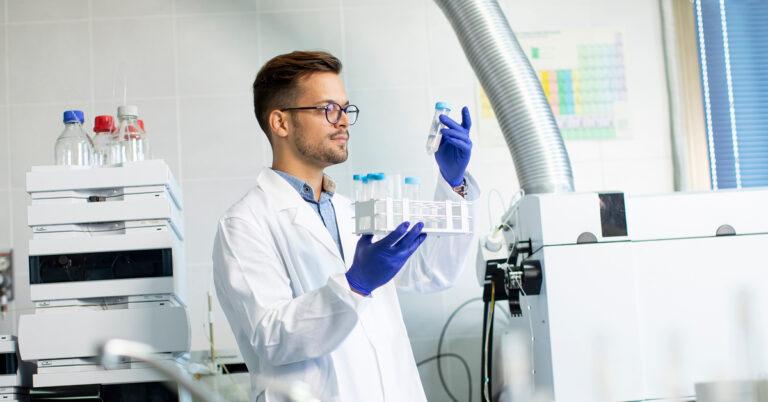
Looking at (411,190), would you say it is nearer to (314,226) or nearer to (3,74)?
(314,226)

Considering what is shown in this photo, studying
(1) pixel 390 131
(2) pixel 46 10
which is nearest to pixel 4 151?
(2) pixel 46 10

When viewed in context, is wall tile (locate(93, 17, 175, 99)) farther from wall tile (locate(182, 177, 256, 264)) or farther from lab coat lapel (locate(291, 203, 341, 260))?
lab coat lapel (locate(291, 203, 341, 260))

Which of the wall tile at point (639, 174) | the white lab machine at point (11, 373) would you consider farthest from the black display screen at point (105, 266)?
the wall tile at point (639, 174)

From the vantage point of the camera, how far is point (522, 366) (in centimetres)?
237

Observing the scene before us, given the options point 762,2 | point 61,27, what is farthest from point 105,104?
point 762,2

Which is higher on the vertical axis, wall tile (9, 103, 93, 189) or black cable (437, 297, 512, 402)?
wall tile (9, 103, 93, 189)

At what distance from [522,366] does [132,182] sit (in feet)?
3.76

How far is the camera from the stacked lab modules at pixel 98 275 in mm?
2396

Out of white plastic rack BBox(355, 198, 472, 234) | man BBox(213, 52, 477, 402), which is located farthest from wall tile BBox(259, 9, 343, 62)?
white plastic rack BBox(355, 198, 472, 234)

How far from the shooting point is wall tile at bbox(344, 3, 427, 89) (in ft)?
10.7

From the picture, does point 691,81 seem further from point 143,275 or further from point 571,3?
point 143,275

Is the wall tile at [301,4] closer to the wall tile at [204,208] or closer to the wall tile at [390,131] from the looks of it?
the wall tile at [390,131]

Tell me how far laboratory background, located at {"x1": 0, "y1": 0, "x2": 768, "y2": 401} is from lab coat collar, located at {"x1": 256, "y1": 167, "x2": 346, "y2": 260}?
1.14 metres

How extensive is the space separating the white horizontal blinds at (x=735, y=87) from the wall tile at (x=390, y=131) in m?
1.04
